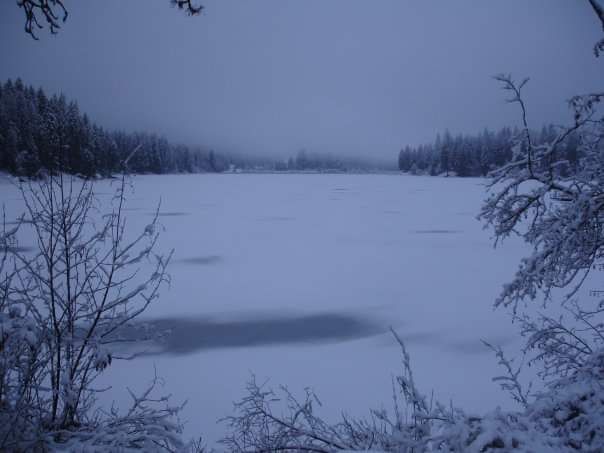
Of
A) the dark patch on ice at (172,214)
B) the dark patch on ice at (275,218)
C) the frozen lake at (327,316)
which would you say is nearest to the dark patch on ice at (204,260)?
the frozen lake at (327,316)

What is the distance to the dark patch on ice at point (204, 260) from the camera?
48.9 feet

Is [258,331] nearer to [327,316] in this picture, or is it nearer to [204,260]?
[327,316]

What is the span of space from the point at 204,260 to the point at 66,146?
12.8m

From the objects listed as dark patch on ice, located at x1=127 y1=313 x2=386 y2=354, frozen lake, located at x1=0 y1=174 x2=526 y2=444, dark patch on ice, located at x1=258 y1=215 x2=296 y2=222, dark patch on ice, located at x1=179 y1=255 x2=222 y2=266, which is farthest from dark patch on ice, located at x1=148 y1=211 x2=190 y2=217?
dark patch on ice, located at x1=127 y1=313 x2=386 y2=354

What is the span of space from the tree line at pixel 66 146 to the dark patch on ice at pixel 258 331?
14.5 feet

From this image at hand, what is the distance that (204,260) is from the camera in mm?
15297

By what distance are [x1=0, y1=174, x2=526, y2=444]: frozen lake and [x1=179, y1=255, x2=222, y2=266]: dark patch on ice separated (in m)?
0.09

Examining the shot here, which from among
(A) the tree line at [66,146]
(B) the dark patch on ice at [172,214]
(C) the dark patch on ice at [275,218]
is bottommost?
(C) the dark patch on ice at [275,218]

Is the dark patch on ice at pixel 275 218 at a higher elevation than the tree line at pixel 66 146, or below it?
below

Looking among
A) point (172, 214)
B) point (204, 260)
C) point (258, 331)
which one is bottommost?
point (258, 331)

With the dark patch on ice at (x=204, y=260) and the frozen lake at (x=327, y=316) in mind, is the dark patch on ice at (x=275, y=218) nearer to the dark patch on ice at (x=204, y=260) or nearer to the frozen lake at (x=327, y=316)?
the frozen lake at (x=327, y=316)

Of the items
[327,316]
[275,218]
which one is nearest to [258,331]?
[327,316]

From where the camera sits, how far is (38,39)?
6.91 ft

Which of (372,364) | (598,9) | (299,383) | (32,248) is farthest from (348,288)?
(32,248)
